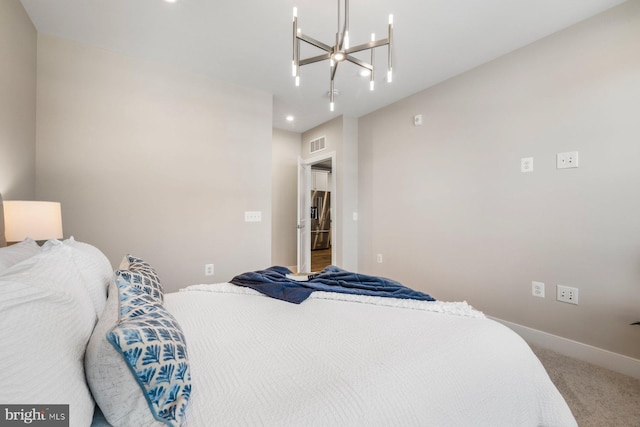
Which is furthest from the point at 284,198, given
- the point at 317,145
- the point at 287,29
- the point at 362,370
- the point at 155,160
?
the point at 362,370

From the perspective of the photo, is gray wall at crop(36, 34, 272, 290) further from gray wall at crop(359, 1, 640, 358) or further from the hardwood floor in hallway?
the hardwood floor in hallway

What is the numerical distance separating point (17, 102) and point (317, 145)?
3521 millimetres

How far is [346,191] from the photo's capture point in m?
4.13

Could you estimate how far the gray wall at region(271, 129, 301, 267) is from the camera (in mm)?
4957

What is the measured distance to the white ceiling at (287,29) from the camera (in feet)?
6.55

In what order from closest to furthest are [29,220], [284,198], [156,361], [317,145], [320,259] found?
[156,361]
[29,220]
[317,145]
[284,198]
[320,259]

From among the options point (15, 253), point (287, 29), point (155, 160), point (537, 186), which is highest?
point (287, 29)

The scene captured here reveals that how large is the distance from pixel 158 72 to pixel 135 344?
3068 mm

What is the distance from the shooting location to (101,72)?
2.55 m

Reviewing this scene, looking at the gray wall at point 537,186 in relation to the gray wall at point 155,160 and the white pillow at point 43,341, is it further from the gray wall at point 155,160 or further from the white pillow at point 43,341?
the white pillow at point 43,341

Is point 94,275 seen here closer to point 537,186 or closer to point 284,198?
point 537,186

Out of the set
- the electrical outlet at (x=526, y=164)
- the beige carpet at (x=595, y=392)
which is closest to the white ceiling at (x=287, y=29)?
the electrical outlet at (x=526, y=164)

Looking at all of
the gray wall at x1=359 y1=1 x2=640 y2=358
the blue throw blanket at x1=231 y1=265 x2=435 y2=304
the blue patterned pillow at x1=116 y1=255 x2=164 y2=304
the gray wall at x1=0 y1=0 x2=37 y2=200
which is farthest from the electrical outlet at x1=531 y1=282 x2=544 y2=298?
the gray wall at x1=0 y1=0 x2=37 y2=200

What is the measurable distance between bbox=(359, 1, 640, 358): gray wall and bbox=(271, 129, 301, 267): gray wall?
87.5 inches
